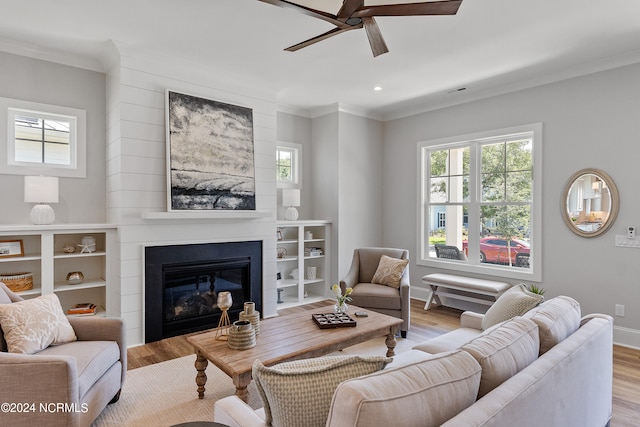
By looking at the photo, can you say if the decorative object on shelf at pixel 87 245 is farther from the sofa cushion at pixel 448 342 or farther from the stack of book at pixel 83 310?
the sofa cushion at pixel 448 342

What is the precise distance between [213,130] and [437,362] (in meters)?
3.49

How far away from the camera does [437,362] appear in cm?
122

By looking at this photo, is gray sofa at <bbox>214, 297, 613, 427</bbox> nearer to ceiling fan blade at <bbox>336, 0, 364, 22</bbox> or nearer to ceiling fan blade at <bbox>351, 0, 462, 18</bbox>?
ceiling fan blade at <bbox>351, 0, 462, 18</bbox>

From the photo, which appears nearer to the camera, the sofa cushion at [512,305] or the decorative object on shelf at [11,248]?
the sofa cushion at [512,305]

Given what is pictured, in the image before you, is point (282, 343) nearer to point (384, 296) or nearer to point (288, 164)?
point (384, 296)

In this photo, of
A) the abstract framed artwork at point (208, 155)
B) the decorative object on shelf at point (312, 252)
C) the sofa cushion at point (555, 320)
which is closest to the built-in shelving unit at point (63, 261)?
the abstract framed artwork at point (208, 155)

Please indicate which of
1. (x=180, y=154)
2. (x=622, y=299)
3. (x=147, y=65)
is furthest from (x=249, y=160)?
(x=622, y=299)

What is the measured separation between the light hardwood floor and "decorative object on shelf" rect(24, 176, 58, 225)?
1.47 m

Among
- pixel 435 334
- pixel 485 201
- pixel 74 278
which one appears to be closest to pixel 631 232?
pixel 485 201

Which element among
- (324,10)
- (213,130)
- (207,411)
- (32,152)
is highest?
(324,10)

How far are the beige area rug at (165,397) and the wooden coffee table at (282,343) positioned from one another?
141mm

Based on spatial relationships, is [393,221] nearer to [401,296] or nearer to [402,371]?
[401,296]

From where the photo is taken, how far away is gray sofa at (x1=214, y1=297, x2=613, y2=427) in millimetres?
1012

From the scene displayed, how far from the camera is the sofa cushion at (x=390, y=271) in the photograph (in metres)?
4.12
